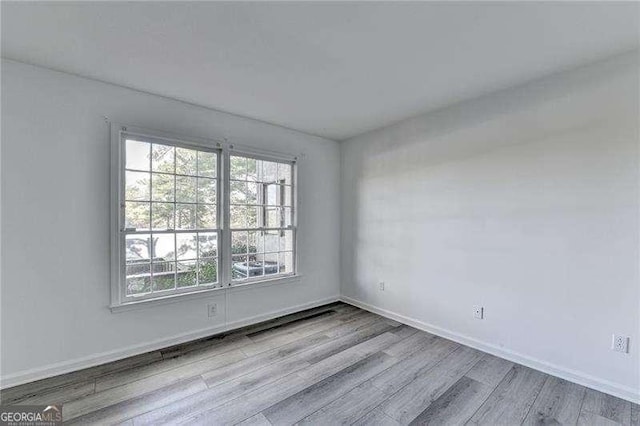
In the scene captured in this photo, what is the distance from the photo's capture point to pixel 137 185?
103 inches

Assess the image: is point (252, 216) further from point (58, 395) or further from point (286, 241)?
point (58, 395)

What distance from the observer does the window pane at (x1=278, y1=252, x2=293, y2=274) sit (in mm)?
3703

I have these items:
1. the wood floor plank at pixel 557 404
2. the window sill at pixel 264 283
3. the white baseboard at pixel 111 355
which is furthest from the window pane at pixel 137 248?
the wood floor plank at pixel 557 404

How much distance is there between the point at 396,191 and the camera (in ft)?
11.6

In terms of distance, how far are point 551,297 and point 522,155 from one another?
1.23 m

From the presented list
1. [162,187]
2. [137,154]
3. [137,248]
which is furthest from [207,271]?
[137,154]

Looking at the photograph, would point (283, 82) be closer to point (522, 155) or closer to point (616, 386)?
point (522, 155)

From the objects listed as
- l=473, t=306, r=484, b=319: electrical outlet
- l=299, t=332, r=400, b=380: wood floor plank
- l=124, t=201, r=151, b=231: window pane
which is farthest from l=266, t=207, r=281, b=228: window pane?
l=473, t=306, r=484, b=319: electrical outlet

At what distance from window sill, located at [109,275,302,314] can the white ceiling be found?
1976mm

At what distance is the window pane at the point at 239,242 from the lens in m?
3.18

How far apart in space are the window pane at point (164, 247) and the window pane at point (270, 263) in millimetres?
1088

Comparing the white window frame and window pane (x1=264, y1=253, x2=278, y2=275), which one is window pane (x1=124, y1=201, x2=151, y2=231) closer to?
the white window frame

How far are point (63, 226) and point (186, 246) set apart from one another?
969mm

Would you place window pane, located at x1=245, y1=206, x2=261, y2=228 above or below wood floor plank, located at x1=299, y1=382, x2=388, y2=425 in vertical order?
above
